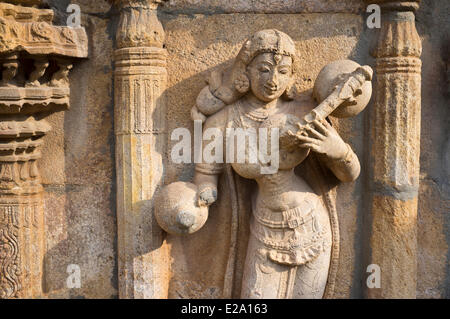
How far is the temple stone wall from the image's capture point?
2.96 metres

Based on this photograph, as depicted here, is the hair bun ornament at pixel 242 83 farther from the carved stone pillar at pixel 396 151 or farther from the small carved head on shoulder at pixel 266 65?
the carved stone pillar at pixel 396 151

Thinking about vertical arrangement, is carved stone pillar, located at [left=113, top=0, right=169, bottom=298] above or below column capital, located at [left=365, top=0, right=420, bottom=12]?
below

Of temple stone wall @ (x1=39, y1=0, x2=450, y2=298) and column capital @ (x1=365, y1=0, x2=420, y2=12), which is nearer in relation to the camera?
column capital @ (x1=365, y1=0, x2=420, y2=12)

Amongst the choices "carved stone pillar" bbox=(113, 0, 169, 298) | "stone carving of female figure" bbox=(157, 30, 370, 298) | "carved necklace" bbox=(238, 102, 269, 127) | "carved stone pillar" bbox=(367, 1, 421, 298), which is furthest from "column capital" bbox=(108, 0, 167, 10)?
"carved stone pillar" bbox=(367, 1, 421, 298)

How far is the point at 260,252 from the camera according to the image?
2838 mm

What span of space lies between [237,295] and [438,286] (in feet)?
4.23

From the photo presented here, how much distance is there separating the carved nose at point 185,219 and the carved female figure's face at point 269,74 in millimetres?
768

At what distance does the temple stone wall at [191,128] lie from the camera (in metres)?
2.96

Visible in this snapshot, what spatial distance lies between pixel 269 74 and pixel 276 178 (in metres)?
0.58

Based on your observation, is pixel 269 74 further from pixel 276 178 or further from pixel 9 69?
pixel 9 69

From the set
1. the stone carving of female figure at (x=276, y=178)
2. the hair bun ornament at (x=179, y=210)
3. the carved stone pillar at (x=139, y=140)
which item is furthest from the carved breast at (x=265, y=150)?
the carved stone pillar at (x=139, y=140)

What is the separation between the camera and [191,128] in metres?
2.98

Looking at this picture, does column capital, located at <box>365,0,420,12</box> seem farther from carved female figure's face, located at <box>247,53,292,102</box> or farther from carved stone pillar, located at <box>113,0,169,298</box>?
carved stone pillar, located at <box>113,0,169,298</box>

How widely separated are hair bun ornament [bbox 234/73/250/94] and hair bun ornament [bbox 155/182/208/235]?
2.01ft
